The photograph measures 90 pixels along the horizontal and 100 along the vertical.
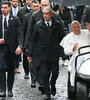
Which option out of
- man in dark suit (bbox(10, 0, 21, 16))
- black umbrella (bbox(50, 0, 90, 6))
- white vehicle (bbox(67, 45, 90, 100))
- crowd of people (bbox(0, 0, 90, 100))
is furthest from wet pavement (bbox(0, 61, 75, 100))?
man in dark suit (bbox(10, 0, 21, 16))

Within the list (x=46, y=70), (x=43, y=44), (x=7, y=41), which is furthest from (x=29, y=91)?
(x=43, y=44)

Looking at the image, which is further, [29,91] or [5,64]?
[29,91]

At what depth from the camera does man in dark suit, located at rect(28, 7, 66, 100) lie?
12320 millimetres

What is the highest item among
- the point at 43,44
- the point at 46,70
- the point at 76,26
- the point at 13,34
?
the point at 76,26

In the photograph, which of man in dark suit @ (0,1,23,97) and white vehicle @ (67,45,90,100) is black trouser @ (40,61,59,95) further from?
white vehicle @ (67,45,90,100)

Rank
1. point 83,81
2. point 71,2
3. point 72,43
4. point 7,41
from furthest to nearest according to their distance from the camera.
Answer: point 7,41 < point 72,43 < point 71,2 < point 83,81

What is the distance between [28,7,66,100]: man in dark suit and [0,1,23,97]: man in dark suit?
1.36 ft

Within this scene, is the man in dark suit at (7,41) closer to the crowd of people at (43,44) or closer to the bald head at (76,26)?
the crowd of people at (43,44)

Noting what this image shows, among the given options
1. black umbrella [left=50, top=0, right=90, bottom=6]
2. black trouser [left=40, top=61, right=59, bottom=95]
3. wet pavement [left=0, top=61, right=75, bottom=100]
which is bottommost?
wet pavement [left=0, top=61, right=75, bottom=100]

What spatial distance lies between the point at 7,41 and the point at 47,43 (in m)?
0.89

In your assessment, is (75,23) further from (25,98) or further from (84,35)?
(25,98)

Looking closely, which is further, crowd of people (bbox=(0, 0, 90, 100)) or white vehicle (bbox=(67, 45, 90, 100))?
crowd of people (bbox=(0, 0, 90, 100))

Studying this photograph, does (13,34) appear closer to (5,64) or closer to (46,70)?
(5,64)

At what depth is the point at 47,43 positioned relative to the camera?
40.4 feet
